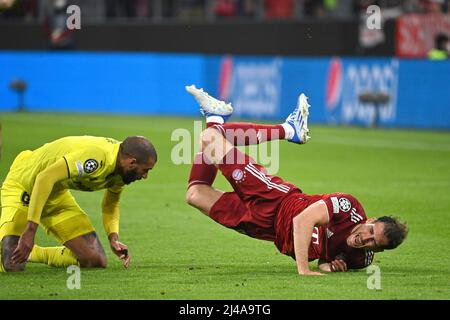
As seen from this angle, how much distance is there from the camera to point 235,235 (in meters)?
12.9

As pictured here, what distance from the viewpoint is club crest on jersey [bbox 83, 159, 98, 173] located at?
9.20 metres

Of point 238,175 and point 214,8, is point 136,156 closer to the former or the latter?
point 238,175

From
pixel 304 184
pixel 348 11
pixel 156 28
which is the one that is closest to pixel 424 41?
pixel 348 11

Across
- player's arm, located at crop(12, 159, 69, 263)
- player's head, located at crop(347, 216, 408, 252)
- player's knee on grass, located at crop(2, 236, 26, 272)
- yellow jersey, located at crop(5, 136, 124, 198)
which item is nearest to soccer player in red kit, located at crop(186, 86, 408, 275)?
player's head, located at crop(347, 216, 408, 252)

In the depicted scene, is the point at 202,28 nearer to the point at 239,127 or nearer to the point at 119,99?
the point at 119,99

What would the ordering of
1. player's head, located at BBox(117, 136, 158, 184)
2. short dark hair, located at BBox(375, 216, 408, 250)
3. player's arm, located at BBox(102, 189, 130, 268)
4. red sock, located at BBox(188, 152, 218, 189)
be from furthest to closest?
red sock, located at BBox(188, 152, 218, 189), player's arm, located at BBox(102, 189, 130, 268), player's head, located at BBox(117, 136, 158, 184), short dark hair, located at BBox(375, 216, 408, 250)

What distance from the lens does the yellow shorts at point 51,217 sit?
9.89 metres

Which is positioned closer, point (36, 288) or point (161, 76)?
point (36, 288)

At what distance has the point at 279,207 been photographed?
972cm

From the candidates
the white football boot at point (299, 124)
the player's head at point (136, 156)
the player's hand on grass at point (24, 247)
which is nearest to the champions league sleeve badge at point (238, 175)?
the white football boot at point (299, 124)

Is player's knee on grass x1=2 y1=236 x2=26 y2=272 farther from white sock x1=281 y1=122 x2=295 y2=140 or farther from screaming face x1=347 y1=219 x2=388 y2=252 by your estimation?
screaming face x1=347 y1=219 x2=388 y2=252

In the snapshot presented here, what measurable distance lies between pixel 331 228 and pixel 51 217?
2595 mm

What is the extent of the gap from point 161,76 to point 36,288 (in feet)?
83.5

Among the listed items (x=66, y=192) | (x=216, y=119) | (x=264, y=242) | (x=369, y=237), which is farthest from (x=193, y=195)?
Result: (x=264, y=242)
